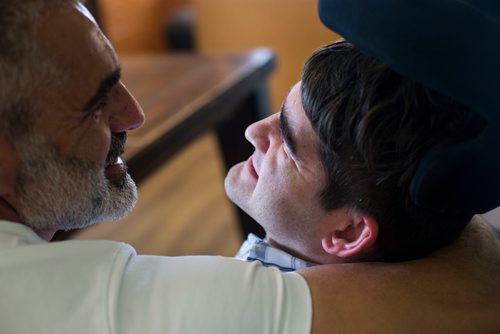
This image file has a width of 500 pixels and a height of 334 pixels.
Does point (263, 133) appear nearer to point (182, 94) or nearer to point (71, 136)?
point (71, 136)

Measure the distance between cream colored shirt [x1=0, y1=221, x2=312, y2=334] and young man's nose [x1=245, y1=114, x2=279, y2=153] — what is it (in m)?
0.30

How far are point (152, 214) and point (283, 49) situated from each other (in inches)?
55.2

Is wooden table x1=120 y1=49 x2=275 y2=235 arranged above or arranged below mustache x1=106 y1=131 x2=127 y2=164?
below

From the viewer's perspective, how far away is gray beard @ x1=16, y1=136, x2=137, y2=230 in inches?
30.8

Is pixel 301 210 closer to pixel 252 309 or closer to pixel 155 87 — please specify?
pixel 252 309

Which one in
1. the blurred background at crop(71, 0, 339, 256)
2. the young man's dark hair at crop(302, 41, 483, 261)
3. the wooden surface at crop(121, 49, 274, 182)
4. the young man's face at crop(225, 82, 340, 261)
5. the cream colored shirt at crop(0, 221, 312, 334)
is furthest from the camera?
the blurred background at crop(71, 0, 339, 256)

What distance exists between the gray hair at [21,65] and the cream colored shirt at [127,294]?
0.13 m

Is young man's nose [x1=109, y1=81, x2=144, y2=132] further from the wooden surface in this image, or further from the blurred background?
the blurred background

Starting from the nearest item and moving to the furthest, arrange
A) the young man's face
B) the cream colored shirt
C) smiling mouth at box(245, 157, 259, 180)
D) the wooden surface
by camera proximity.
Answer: the cream colored shirt < the young man's face < smiling mouth at box(245, 157, 259, 180) < the wooden surface

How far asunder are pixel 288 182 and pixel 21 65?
1.39 feet

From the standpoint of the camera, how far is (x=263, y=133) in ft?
3.44

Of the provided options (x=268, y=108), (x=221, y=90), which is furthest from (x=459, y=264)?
(x=268, y=108)

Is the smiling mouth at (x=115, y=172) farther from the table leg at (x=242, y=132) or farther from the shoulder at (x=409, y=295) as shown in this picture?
the table leg at (x=242, y=132)

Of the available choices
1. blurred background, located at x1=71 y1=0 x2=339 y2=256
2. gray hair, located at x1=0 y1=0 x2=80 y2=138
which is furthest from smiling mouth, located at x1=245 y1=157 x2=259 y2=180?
blurred background, located at x1=71 y1=0 x2=339 y2=256
